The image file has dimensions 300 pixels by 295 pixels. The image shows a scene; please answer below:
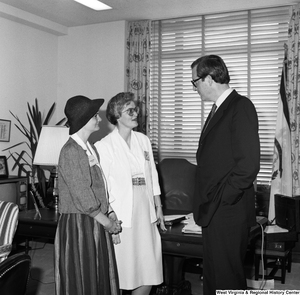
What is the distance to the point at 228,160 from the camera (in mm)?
2170

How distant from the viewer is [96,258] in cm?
246

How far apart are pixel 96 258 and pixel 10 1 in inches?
150

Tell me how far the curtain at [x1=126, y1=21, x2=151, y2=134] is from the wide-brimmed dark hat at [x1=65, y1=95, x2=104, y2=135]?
326cm

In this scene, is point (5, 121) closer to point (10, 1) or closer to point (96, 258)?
point (10, 1)

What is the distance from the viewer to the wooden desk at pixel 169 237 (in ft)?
8.91

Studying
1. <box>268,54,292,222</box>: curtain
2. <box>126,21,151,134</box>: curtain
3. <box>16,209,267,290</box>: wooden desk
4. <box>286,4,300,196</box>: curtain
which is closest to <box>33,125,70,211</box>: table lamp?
<box>16,209,267,290</box>: wooden desk

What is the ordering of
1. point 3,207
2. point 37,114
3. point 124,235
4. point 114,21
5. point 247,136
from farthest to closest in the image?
point 114,21
point 37,114
point 124,235
point 3,207
point 247,136

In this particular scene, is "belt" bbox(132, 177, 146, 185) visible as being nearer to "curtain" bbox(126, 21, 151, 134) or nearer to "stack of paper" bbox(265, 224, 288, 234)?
"stack of paper" bbox(265, 224, 288, 234)

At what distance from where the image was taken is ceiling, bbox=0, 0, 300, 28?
511cm

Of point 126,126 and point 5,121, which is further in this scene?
point 5,121

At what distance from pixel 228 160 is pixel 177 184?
212cm

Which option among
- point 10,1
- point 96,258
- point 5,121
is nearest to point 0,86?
point 5,121

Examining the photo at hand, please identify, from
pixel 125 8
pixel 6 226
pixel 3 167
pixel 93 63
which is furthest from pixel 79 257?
pixel 93 63

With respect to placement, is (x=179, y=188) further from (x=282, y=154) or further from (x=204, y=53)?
(x=204, y=53)
